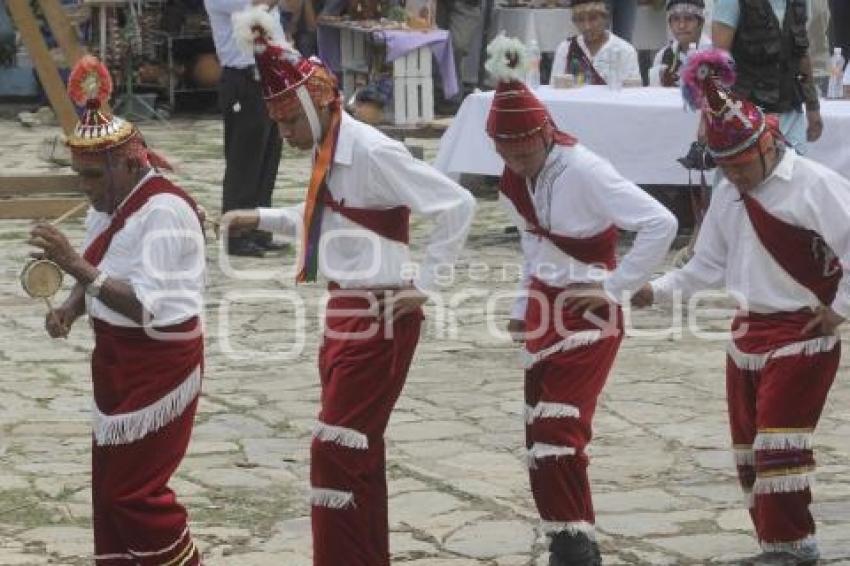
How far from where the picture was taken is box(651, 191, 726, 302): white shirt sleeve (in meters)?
6.79

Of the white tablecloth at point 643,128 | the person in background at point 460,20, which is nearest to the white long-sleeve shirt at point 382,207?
the white tablecloth at point 643,128

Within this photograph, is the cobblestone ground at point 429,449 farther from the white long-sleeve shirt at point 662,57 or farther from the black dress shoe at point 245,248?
the white long-sleeve shirt at point 662,57

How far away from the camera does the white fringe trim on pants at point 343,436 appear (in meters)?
6.14

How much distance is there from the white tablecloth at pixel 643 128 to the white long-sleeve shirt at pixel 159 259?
659 cm

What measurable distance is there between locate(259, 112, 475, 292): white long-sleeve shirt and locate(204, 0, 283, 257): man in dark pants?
6155 mm

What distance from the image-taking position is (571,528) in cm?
645

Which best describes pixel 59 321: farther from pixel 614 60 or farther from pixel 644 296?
pixel 614 60

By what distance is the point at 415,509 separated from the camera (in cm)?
734

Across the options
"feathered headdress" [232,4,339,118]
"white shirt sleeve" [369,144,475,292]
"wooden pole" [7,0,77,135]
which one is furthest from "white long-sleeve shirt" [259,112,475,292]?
"wooden pole" [7,0,77,135]

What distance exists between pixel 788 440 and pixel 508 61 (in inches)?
59.5

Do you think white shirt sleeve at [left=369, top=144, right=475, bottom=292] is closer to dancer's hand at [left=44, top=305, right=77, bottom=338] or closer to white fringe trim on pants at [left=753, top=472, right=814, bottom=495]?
dancer's hand at [left=44, top=305, right=77, bottom=338]

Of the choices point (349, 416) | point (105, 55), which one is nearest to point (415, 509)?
point (349, 416)

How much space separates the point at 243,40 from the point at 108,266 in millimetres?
924

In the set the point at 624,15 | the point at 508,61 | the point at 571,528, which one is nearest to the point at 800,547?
the point at 571,528
